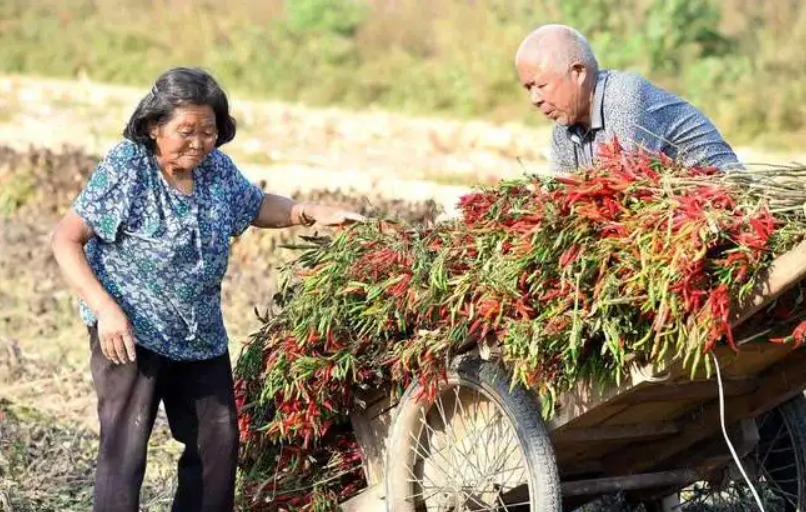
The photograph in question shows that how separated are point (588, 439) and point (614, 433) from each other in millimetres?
102

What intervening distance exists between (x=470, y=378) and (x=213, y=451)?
3.08 ft

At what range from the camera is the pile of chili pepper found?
390 cm

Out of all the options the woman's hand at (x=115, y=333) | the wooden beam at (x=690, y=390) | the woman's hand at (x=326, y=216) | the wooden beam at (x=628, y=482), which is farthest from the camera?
the woman's hand at (x=326, y=216)

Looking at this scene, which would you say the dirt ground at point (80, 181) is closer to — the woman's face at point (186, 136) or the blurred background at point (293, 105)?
the blurred background at point (293, 105)

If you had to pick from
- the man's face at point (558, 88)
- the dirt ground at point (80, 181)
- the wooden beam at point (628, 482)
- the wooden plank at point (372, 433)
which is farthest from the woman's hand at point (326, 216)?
the dirt ground at point (80, 181)

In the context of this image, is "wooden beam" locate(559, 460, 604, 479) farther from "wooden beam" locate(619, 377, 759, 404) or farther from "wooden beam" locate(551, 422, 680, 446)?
"wooden beam" locate(619, 377, 759, 404)

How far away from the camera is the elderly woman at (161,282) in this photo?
464cm

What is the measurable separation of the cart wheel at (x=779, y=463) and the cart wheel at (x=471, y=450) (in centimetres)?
84

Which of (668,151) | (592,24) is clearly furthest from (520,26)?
(668,151)

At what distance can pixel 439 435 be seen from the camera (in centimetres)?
489

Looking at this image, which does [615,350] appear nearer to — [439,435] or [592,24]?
[439,435]

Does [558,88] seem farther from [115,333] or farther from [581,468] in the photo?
[115,333]

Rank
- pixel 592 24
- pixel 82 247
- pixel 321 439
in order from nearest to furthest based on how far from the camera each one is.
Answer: pixel 82 247 → pixel 321 439 → pixel 592 24

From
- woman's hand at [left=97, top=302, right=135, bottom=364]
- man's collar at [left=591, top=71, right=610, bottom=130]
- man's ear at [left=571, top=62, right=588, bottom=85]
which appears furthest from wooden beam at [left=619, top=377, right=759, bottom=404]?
woman's hand at [left=97, top=302, right=135, bottom=364]
